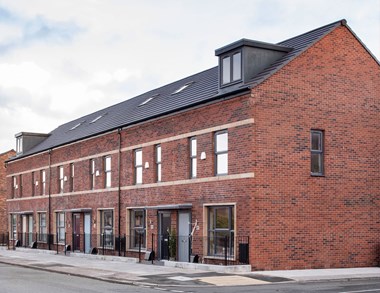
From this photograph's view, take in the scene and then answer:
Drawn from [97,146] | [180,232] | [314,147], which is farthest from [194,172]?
[97,146]

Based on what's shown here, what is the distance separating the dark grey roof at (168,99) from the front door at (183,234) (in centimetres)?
447

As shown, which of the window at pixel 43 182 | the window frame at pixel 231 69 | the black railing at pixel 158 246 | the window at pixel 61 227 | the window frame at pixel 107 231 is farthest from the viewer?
the window at pixel 43 182

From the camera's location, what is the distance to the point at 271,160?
24.0m

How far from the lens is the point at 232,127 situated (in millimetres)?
24781

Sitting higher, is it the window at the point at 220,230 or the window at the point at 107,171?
the window at the point at 107,171

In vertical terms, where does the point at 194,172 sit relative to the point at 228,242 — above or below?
above

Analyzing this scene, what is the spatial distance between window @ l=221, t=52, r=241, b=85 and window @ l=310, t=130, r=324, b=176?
3.66 metres

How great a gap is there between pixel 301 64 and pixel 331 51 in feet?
5.36

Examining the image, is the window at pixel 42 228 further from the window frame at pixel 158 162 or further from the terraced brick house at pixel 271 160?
the window frame at pixel 158 162

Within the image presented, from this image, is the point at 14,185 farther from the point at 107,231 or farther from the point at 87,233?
the point at 107,231

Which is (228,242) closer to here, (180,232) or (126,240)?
(180,232)

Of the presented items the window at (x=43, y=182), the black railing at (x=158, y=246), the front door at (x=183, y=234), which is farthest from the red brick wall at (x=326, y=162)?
the window at (x=43, y=182)

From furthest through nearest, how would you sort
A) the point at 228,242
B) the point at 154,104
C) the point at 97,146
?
the point at 97,146 < the point at 154,104 < the point at 228,242

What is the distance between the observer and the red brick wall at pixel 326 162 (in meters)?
23.9
